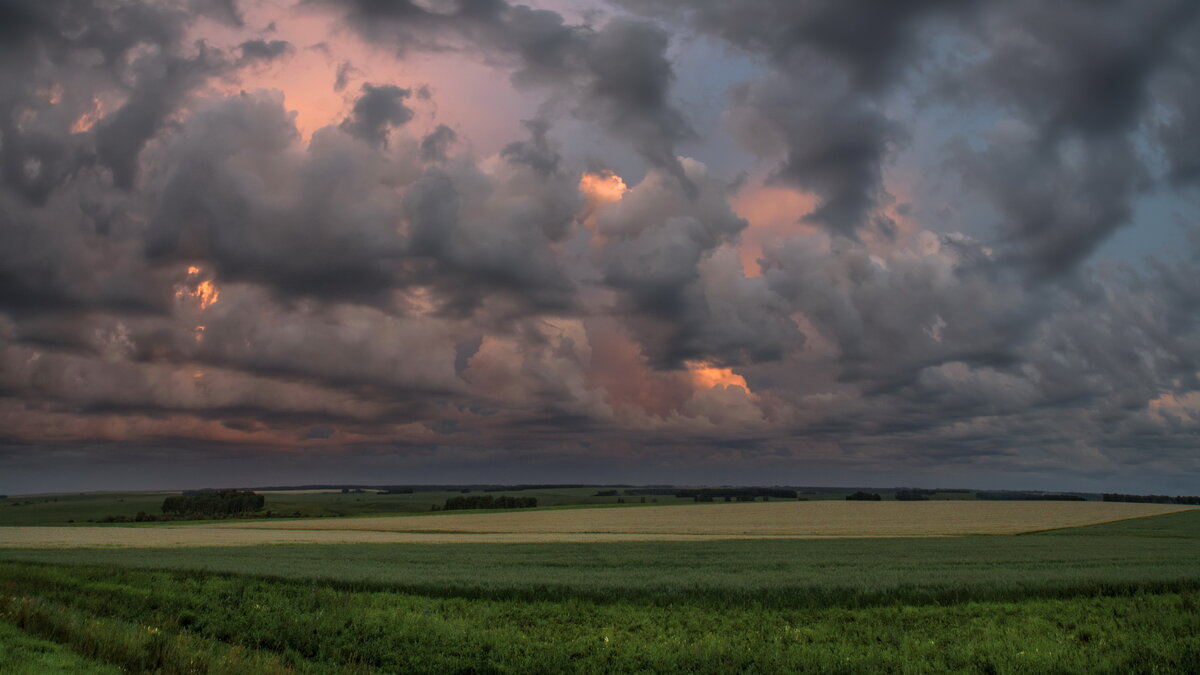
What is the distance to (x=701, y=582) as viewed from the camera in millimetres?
26578

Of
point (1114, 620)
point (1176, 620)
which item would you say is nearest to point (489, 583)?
point (1114, 620)

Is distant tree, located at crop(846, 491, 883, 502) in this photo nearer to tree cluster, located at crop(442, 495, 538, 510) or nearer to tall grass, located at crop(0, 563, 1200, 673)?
tree cluster, located at crop(442, 495, 538, 510)

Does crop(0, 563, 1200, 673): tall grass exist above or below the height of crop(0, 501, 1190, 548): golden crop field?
above

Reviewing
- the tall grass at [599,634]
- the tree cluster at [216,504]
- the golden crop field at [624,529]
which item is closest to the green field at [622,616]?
the tall grass at [599,634]

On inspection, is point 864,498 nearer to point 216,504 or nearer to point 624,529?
point 624,529

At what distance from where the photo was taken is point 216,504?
490 feet

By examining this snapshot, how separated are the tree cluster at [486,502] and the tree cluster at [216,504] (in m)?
42.2

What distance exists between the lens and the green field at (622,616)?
60.2ft

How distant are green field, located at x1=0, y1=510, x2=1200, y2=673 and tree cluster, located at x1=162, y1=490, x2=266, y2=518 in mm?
125909

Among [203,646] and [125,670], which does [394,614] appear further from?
[125,670]

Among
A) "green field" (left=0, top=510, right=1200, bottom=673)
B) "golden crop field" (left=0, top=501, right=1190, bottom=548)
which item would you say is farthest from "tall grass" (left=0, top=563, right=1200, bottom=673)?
"golden crop field" (left=0, top=501, right=1190, bottom=548)

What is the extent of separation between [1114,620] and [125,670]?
27.3m

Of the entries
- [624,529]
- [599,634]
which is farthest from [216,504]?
[599,634]

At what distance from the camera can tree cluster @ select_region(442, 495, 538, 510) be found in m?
154
